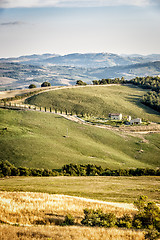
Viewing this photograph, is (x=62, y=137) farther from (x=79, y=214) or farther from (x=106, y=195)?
(x=79, y=214)

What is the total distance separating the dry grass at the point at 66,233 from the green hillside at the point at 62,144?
123 ft

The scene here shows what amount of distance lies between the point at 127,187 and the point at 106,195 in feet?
22.9

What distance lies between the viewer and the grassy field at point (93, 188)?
39.3m

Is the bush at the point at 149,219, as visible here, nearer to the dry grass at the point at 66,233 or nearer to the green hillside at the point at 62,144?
the dry grass at the point at 66,233

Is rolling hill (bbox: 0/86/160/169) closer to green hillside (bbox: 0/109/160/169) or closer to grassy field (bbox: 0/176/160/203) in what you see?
green hillside (bbox: 0/109/160/169)

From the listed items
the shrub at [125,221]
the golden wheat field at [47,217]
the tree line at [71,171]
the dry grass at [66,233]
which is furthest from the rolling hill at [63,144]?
the dry grass at [66,233]

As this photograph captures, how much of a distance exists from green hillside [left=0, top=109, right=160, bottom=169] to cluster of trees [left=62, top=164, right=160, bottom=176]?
456 cm

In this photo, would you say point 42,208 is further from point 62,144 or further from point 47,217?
point 62,144

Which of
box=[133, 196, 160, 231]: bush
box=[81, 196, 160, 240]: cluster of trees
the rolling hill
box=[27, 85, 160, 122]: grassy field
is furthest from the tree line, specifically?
box=[27, 85, 160, 122]: grassy field

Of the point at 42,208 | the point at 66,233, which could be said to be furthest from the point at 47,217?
the point at 66,233

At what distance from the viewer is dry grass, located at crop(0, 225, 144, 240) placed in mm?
20781

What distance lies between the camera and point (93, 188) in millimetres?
43938

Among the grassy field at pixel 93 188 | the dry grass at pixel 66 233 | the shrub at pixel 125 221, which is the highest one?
the dry grass at pixel 66 233

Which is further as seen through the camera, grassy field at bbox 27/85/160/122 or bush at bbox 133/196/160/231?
grassy field at bbox 27/85/160/122
